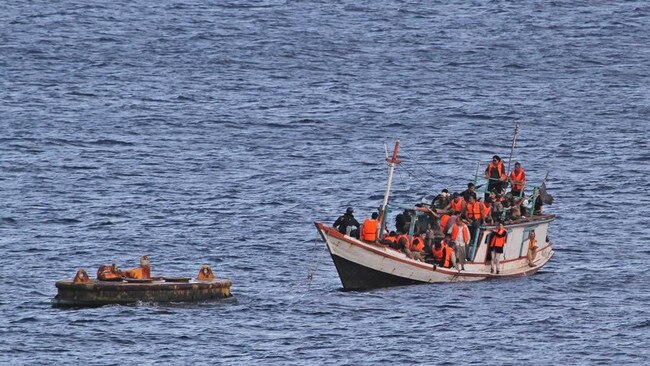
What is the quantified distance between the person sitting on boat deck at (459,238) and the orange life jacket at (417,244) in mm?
1634

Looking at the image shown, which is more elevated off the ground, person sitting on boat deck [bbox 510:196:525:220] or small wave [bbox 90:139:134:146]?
small wave [bbox 90:139:134:146]

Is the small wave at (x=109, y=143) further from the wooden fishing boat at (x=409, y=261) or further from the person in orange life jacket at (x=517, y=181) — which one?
the wooden fishing boat at (x=409, y=261)

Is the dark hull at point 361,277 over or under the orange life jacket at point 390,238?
under

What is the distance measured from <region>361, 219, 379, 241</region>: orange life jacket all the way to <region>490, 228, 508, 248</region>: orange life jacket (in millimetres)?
6382

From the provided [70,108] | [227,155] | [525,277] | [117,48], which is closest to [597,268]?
[525,277]

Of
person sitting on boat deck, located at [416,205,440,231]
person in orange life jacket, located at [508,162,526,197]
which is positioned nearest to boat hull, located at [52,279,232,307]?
person sitting on boat deck, located at [416,205,440,231]

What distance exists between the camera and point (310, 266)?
79.0 m

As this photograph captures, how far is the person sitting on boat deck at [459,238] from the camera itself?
7244 cm

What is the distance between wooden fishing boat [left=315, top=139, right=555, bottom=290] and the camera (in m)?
69.2

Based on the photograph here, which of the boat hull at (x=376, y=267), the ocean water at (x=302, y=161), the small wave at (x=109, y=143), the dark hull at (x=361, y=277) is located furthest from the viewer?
the small wave at (x=109, y=143)

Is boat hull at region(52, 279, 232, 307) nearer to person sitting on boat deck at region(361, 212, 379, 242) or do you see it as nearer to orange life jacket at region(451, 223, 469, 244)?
person sitting on boat deck at region(361, 212, 379, 242)

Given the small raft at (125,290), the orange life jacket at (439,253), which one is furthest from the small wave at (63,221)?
the orange life jacket at (439,253)

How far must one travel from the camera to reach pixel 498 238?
7438cm

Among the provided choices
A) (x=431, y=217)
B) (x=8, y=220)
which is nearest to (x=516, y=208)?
(x=431, y=217)
